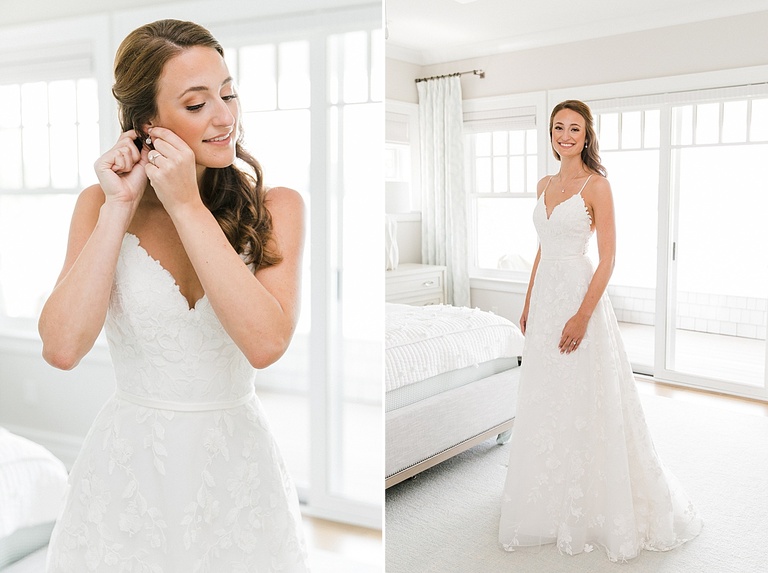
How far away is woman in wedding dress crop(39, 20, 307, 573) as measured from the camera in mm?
794

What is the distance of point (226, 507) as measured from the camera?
89cm

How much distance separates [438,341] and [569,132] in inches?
42.5

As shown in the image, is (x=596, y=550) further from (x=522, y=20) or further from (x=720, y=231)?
(x=522, y=20)

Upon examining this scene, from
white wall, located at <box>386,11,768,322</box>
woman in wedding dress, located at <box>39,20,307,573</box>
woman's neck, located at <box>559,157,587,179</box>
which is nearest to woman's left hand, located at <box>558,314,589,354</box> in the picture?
woman's neck, located at <box>559,157,587,179</box>

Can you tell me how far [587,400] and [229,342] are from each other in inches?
80.5

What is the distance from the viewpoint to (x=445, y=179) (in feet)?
20.3

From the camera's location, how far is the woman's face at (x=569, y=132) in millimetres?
2654

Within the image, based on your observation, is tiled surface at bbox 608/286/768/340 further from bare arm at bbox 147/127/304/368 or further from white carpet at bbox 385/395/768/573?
bare arm at bbox 147/127/304/368

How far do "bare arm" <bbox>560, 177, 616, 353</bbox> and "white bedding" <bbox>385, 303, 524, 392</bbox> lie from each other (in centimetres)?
65

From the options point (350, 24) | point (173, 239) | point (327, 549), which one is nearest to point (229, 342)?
point (173, 239)

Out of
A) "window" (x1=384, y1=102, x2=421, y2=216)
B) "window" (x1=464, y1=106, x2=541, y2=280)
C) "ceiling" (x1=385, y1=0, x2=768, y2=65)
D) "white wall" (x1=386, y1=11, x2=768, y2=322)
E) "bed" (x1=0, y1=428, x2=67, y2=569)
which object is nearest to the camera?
"bed" (x1=0, y1=428, x2=67, y2=569)

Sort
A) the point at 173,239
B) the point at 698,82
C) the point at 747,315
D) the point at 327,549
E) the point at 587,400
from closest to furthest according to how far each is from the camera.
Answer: the point at 173,239
the point at 327,549
the point at 587,400
the point at 698,82
the point at 747,315

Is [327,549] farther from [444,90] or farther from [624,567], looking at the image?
[444,90]

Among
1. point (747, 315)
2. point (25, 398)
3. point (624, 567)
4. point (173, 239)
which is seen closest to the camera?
point (173, 239)
